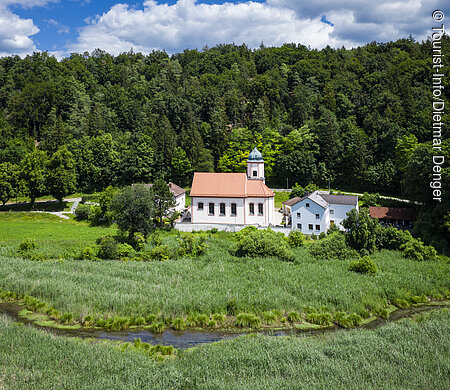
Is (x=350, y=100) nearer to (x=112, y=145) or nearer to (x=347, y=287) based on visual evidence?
(x=112, y=145)

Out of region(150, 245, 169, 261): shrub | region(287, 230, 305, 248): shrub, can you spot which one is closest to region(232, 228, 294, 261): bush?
region(287, 230, 305, 248): shrub

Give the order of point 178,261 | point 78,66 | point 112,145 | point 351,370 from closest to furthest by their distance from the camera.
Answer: point 351,370
point 178,261
point 112,145
point 78,66

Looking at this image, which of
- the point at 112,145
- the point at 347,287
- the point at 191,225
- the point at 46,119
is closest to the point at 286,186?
the point at 191,225

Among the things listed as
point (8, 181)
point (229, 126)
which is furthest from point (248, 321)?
point (229, 126)

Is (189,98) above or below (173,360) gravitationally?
above

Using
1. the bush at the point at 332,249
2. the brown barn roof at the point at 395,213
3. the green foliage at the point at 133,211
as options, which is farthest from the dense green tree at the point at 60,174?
the brown barn roof at the point at 395,213

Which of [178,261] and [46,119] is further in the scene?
[46,119]
